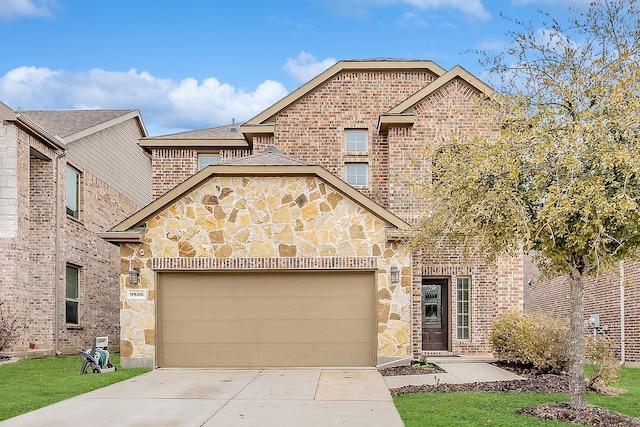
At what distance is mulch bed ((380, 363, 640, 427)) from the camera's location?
Result: 856 cm

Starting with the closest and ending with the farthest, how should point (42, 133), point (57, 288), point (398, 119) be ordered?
point (398, 119) → point (42, 133) → point (57, 288)

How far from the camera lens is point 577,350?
921cm

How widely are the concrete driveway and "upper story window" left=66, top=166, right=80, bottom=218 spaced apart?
8202 mm

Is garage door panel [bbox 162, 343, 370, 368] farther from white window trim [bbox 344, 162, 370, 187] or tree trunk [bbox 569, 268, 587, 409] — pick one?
tree trunk [bbox 569, 268, 587, 409]

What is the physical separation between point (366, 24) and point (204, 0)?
577 cm

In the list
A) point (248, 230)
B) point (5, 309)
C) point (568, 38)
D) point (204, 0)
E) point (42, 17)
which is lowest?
point (5, 309)

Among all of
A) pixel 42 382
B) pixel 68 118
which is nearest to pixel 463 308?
pixel 42 382

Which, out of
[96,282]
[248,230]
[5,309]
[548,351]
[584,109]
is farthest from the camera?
[96,282]

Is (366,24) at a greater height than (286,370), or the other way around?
(366,24)

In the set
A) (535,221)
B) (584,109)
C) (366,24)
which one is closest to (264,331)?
(535,221)

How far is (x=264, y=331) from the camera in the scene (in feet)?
47.3

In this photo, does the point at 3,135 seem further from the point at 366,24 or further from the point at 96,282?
the point at 366,24

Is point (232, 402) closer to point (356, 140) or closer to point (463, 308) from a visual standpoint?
point (463, 308)

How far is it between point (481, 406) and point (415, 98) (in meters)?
9.31
